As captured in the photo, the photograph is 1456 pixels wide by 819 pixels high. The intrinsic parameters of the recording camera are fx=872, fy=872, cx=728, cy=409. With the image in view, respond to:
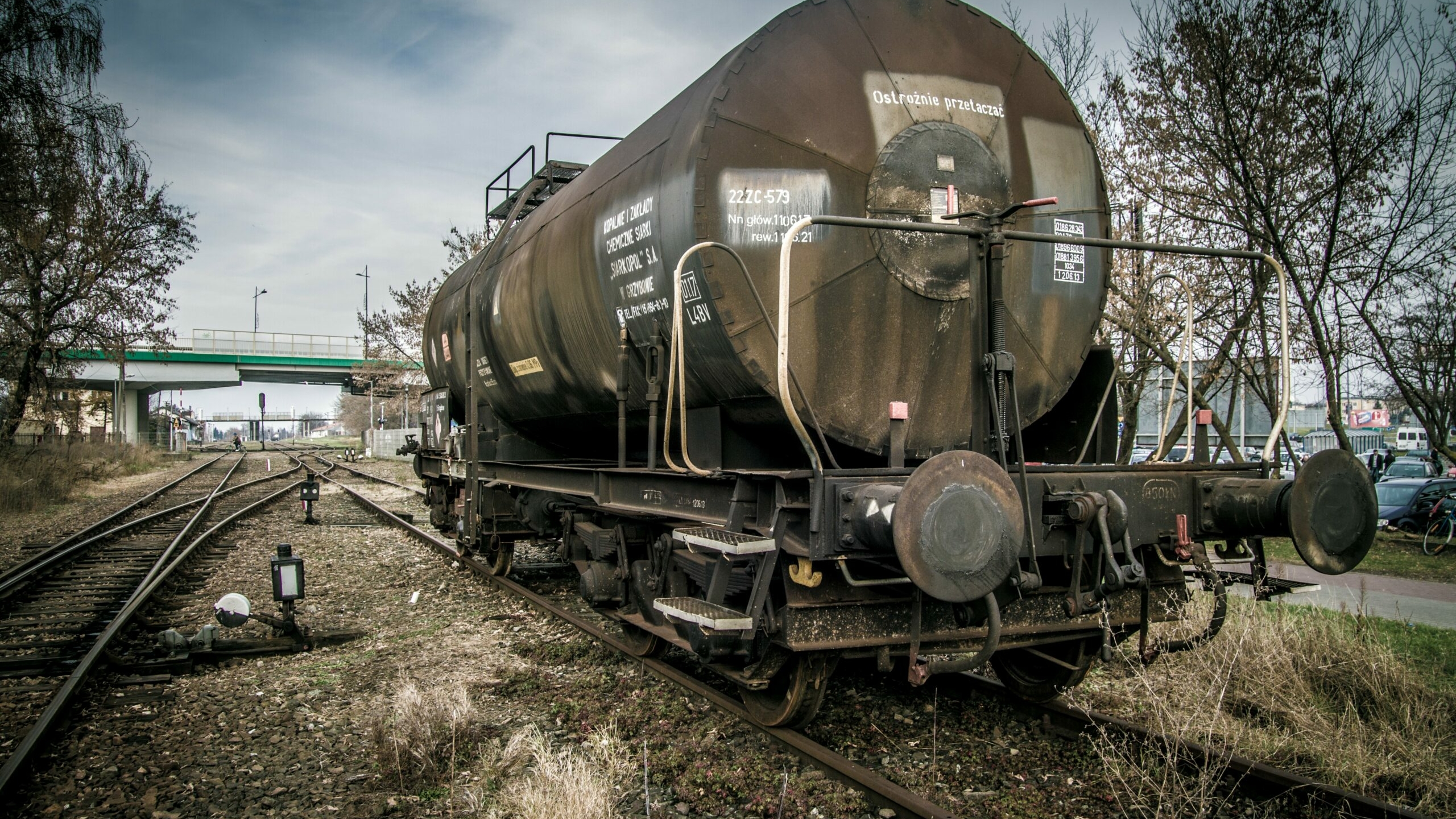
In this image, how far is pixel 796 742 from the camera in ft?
14.9

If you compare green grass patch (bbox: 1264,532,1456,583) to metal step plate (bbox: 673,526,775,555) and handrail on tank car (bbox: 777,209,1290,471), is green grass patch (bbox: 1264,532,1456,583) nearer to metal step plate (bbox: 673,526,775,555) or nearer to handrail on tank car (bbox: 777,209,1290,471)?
handrail on tank car (bbox: 777,209,1290,471)

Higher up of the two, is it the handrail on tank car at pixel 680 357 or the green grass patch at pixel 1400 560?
the handrail on tank car at pixel 680 357

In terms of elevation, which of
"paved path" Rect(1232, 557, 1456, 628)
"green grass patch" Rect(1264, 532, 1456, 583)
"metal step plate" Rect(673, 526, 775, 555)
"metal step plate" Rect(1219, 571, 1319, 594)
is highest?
"metal step plate" Rect(673, 526, 775, 555)

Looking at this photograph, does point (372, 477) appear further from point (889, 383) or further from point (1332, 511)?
point (1332, 511)

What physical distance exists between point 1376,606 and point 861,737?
6.82m

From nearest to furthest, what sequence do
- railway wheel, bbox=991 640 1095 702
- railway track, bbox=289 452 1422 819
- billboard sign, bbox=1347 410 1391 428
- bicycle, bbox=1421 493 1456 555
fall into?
railway track, bbox=289 452 1422 819 → railway wheel, bbox=991 640 1095 702 → bicycle, bbox=1421 493 1456 555 → billboard sign, bbox=1347 410 1391 428

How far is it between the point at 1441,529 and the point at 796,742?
1435 cm

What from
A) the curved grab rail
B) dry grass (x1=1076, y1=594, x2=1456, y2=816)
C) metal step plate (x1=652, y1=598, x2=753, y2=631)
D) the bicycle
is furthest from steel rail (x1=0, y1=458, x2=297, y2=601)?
the bicycle

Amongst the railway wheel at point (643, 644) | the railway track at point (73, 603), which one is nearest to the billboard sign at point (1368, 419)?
the railway wheel at point (643, 644)

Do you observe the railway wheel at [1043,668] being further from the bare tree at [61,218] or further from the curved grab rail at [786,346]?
the bare tree at [61,218]

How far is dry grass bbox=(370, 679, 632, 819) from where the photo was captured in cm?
373

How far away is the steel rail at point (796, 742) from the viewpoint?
3824 millimetres

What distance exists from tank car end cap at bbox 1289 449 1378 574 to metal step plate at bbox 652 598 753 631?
259 cm

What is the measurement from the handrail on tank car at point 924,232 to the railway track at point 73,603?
4181 mm
